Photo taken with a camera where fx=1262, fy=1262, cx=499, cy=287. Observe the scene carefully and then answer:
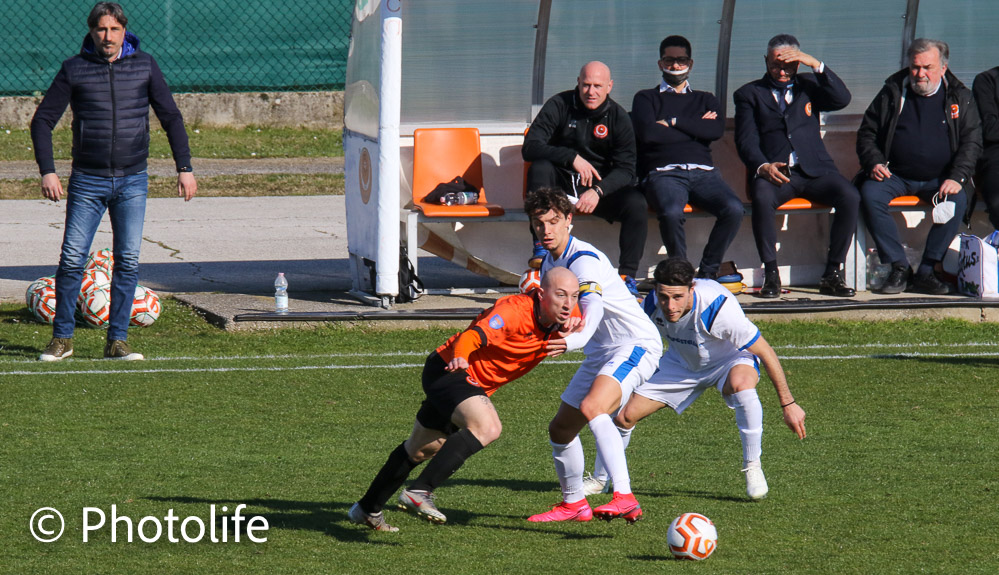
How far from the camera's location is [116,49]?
8258 mm

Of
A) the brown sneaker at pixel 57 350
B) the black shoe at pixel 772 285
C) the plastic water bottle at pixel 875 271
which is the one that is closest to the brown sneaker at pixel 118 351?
the brown sneaker at pixel 57 350

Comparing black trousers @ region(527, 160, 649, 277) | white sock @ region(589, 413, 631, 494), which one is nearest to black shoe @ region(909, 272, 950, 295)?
black trousers @ region(527, 160, 649, 277)

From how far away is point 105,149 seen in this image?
8328 millimetres

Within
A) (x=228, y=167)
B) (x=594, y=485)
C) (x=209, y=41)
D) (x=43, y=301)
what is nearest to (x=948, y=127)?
(x=594, y=485)

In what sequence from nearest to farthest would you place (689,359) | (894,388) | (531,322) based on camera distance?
1. (531,322)
2. (689,359)
3. (894,388)

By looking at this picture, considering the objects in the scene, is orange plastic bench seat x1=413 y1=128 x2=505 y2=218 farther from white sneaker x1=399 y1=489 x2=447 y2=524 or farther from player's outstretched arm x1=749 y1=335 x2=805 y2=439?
white sneaker x1=399 y1=489 x2=447 y2=524

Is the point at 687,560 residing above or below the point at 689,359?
below

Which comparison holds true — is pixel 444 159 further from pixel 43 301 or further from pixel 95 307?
pixel 43 301

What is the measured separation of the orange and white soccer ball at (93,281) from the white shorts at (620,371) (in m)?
5.07

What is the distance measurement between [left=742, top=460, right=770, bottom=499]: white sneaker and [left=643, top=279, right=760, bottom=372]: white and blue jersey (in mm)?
540

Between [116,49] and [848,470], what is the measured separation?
529cm

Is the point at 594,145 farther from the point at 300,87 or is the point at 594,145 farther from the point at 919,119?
the point at 300,87

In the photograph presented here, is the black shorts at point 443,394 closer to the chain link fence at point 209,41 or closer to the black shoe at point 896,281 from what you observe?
the black shoe at point 896,281

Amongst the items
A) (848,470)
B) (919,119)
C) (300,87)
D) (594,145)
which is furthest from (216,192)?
(848,470)
